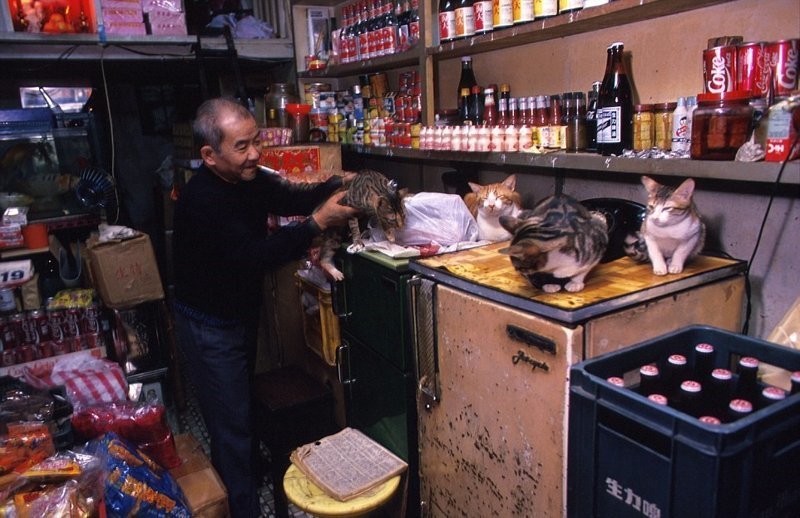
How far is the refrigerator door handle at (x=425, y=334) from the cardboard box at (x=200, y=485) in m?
0.98

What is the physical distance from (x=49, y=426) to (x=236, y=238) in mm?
962

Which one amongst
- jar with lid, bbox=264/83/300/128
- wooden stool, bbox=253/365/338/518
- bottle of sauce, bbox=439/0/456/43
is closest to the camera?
bottle of sauce, bbox=439/0/456/43

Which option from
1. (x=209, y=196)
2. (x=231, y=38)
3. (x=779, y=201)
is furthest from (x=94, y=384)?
(x=779, y=201)

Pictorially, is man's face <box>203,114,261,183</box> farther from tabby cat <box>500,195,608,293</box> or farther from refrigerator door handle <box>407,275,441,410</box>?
tabby cat <box>500,195,608,293</box>

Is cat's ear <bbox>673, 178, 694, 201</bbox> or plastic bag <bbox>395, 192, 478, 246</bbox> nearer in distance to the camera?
cat's ear <bbox>673, 178, 694, 201</bbox>

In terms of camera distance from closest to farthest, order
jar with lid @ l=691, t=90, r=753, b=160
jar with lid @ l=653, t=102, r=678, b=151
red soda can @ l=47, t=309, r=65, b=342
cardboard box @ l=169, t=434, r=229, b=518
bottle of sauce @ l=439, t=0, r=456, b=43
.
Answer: jar with lid @ l=691, t=90, r=753, b=160 → jar with lid @ l=653, t=102, r=678, b=151 → cardboard box @ l=169, t=434, r=229, b=518 → bottle of sauce @ l=439, t=0, r=456, b=43 → red soda can @ l=47, t=309, r=65, b=342

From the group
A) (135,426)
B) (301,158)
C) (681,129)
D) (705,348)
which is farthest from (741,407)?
(301,158)

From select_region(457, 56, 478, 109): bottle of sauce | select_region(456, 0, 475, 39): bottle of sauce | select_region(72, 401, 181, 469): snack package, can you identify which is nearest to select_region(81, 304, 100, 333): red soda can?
select_region(72, 401, 181, 469): snack package

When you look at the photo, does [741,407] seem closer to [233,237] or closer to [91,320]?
[233,237]

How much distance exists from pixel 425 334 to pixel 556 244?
583mm

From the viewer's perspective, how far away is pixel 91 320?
319cm

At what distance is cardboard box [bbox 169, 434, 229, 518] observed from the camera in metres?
2.19

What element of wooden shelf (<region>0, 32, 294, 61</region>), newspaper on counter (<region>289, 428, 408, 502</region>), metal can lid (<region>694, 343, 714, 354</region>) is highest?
wooden shelf (<region>0, 32, 294, 61</region>)

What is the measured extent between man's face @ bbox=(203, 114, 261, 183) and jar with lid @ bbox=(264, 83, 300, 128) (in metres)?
1.47
